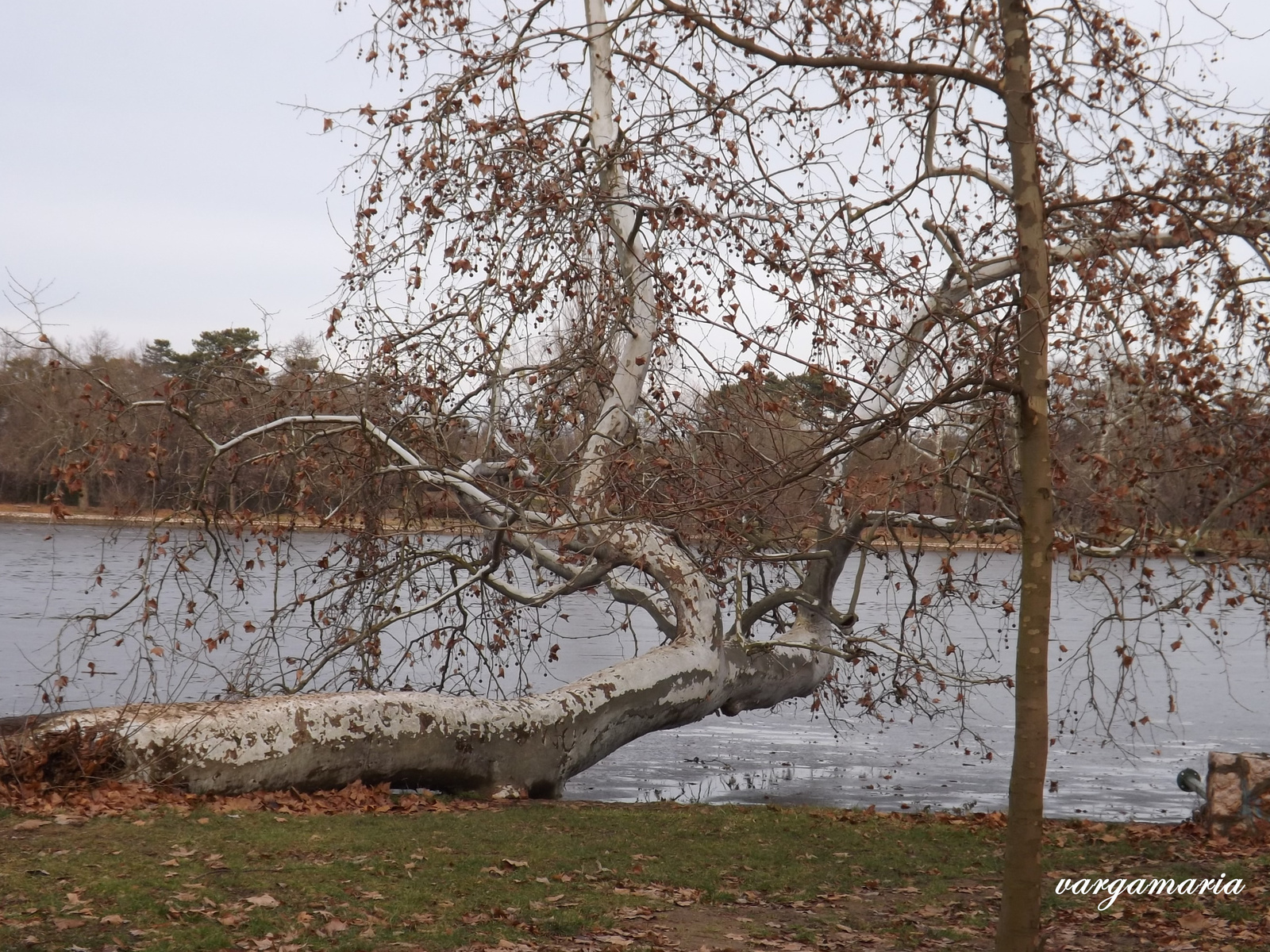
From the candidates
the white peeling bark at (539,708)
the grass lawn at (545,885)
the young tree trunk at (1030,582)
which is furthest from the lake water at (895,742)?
the young tree trunk at (1030,582)

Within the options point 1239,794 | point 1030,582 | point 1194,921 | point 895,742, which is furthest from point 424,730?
point 895,742

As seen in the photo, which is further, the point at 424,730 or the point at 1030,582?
the point at 424,730

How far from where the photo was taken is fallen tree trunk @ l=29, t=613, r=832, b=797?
27.5 ft

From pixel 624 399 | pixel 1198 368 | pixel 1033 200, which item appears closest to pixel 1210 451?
pixel 1198 368

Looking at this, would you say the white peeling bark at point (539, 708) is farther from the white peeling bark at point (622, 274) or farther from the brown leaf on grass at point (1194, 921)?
the brown leaf on grass at point (1194, 921)

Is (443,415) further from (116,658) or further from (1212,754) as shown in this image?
(116,658)

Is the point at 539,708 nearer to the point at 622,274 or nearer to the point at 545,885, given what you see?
the point at 545,885

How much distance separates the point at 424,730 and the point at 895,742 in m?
9.94

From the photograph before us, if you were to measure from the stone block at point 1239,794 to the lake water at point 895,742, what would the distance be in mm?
1366

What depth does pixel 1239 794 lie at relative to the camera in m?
8.67

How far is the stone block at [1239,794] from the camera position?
8.47 meters

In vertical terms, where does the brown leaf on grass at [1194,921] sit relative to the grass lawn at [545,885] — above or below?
above

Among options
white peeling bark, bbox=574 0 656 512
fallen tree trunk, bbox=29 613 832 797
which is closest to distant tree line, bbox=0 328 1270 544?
white peeling bark, bbox=574 0 656 512

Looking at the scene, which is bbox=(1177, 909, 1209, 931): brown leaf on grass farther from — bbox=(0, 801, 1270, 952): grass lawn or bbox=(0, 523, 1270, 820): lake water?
bbox=(0, 523, 1270, 820): lake water
